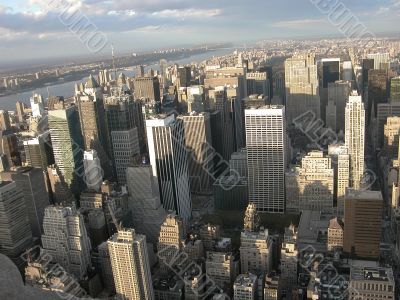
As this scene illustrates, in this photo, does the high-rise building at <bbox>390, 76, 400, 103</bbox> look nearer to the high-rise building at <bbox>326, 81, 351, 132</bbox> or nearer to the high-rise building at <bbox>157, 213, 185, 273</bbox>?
the high-rise building at <bbox>326, 81, 351, 132</bbox>

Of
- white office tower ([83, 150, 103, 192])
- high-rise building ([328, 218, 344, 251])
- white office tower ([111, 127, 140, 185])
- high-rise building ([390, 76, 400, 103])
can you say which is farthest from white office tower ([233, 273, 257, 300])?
high-rise building ([390, 76, 400, 103])

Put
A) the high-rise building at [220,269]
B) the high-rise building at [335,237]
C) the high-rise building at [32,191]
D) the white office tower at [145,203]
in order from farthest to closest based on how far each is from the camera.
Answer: the white office tower at [145,203] → the high-rise building at [32,191] → the high-rise building at [335,237] → the high-rise building at [220,269]

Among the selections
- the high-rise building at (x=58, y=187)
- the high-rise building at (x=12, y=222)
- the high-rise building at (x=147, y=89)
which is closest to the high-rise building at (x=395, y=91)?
the high-rise building at (x=147, y=89)

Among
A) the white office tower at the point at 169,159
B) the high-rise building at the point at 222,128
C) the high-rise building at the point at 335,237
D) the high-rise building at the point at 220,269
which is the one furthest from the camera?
the high-rise building at the point at 222,128

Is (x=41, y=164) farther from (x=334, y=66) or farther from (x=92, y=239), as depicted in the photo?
(x=334, y=66)

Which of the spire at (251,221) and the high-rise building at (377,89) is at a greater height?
the high-rise building at (377,89)

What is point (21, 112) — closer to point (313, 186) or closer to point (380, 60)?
point (313, 186)

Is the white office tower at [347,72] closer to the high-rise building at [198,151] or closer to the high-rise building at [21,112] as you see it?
the high-rise building at [198,151]
